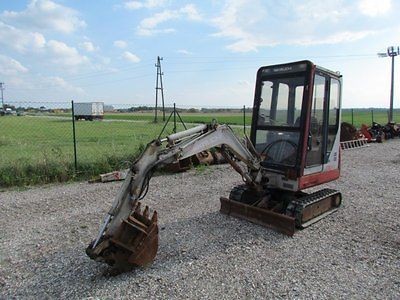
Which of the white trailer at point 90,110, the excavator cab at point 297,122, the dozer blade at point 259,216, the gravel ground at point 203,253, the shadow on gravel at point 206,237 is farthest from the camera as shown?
the white trailer at point 90,110

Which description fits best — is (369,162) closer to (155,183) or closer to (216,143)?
(155,183)

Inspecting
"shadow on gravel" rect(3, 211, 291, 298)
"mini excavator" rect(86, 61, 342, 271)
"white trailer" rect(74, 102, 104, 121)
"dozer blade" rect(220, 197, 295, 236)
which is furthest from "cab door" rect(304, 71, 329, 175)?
"white trailer" rect(74, 102, 104, 121)

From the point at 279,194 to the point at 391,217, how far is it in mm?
1990

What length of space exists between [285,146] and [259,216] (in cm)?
128

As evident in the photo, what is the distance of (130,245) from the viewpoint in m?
4.12

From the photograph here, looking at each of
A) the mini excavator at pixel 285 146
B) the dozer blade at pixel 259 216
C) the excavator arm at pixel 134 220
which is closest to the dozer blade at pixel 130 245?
the excavator arm at pixel 134 220

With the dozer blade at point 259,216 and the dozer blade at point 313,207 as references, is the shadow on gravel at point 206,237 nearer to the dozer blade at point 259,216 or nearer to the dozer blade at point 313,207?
the dozer blade at point 259,216

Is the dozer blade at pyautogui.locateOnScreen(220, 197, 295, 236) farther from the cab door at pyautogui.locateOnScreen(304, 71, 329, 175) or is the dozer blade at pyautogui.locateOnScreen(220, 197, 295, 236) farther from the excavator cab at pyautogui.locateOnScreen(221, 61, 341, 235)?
the cab door at pyautogui.locateOnScreen(304, 71, 329, 175)

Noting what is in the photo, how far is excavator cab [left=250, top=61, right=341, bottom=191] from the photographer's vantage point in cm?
582

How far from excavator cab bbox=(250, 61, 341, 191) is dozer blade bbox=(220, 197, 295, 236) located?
1.98 ft

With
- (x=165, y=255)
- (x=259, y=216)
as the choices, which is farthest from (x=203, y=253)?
(x=259, y=216)

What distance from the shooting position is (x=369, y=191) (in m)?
8.21

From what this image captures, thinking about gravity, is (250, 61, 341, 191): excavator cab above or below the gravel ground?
above

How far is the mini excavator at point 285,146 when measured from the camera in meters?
5.53
